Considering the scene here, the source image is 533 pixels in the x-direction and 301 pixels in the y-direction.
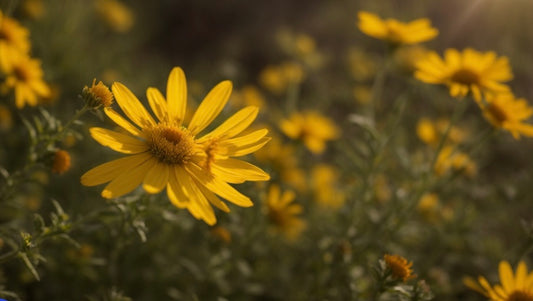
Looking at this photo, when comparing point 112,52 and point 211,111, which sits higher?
point 112,52

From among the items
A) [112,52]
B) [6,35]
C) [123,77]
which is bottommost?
[6,35]

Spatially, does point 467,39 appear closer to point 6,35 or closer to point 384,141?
point 384,141

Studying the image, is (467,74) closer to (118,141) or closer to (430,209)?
(430,209)

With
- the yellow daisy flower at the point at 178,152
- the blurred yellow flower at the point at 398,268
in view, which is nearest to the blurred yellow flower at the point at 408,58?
the blurred yellow flower at the point at 398,268

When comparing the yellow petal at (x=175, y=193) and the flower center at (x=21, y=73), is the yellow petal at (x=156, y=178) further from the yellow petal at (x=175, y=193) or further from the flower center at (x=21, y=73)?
the flower center at (x=21, y=73)

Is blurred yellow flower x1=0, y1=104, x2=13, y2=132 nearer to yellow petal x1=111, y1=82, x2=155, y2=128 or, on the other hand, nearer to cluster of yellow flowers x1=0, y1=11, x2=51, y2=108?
cluster of yellow flowers x1=0, y1=11, x2=51, y2=108

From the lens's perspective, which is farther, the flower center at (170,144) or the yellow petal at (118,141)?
the flower center at (170,144)

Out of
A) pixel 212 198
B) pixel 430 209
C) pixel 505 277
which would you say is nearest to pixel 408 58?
pixel 430 209

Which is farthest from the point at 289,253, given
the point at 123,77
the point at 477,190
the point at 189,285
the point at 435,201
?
the point at 123,77
